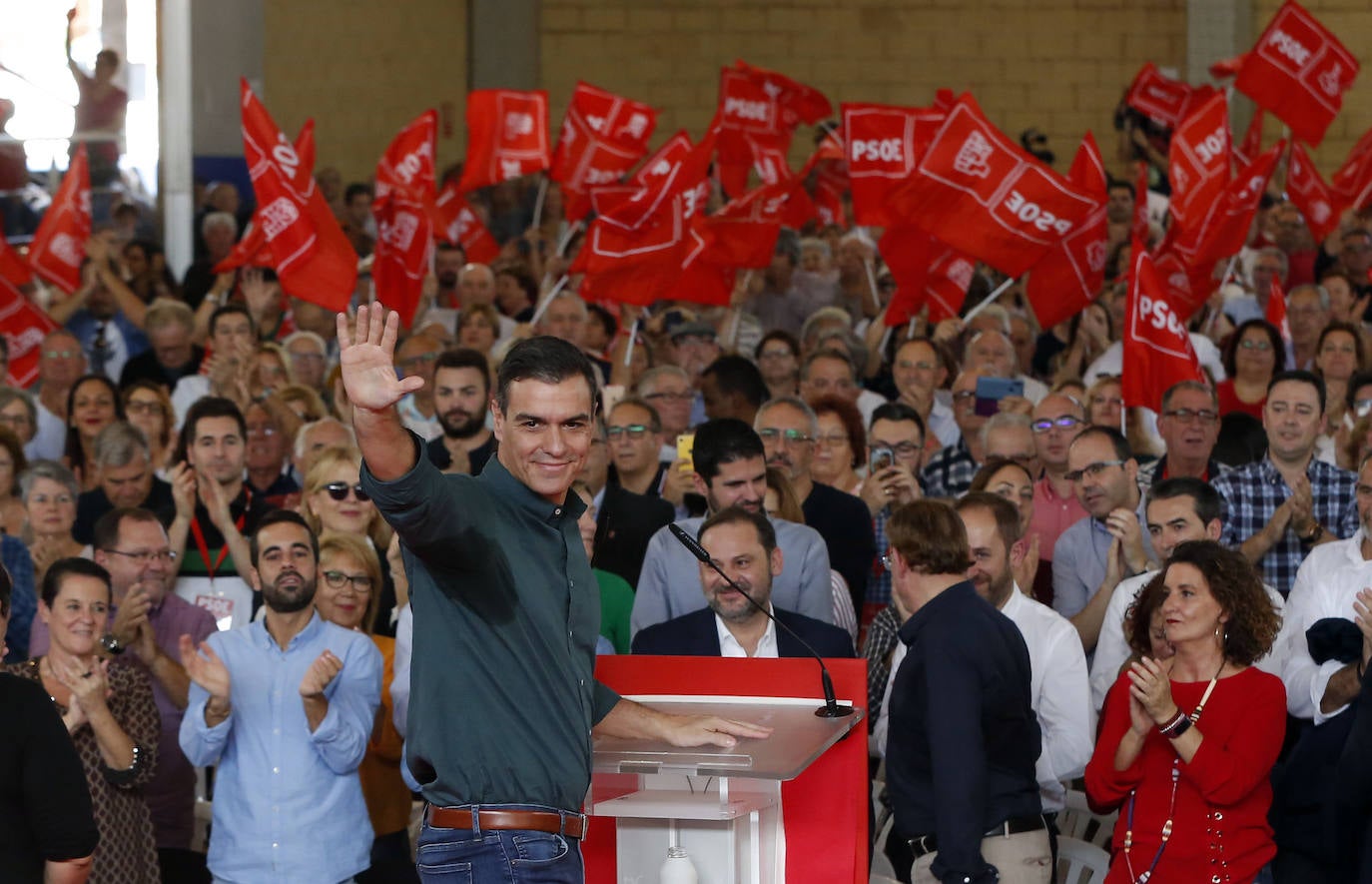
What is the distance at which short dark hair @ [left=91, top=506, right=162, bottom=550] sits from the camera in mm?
6902

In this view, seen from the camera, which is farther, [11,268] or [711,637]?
[11,268]

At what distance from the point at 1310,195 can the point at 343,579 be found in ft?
30.5

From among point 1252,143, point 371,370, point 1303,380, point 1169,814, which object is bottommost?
point 1169,814

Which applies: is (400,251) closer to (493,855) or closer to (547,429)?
(547,429)

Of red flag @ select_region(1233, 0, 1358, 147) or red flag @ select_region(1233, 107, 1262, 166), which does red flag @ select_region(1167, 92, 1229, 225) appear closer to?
red flag @ select_region(1233, 0, 1358, 147)

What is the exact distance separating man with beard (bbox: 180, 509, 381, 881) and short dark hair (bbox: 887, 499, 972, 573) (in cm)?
165

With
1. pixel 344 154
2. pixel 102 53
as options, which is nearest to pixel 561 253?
pixel 102 53

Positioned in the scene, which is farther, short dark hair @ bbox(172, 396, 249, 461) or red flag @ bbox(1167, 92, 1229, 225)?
red flag @ bbox(1167, 92, 1229, 225)

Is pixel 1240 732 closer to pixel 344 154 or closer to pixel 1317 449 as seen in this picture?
pixel 1317 449

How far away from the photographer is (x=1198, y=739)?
5.09 m

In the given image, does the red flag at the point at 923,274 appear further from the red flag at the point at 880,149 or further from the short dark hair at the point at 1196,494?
the short dark hair at the point at 1196,494

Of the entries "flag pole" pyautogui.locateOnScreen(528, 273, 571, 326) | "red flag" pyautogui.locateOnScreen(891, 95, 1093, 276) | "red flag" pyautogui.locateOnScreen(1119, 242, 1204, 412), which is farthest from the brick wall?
"red flag" pyautogui.locateOnScreen(1119, 242, 1204, 412)

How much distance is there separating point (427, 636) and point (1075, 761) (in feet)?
9.35

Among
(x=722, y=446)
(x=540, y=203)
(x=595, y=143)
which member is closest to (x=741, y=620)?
(x=722, y=446)
